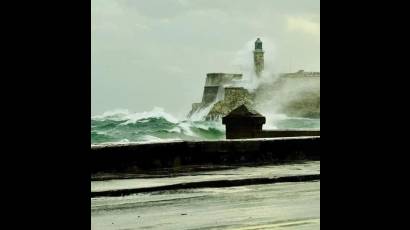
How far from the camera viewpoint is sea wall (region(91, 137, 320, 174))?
15031mm

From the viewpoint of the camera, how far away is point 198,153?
54.3 feet

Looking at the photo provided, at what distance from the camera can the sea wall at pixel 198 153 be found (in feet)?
49.3

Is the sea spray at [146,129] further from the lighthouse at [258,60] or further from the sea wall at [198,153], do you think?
the sea wall at [198,153]

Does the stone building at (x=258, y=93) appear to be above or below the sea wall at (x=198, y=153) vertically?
above

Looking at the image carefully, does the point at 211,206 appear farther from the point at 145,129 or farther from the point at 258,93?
the point at 258,93

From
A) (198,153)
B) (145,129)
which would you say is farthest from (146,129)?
(198,153)

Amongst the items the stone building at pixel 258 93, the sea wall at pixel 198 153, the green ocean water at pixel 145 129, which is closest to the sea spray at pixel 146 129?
the green ocean water at pixel 145 129

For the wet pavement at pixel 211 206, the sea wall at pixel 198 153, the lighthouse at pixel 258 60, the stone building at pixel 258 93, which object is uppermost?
the lighthouse at pixel 258 60

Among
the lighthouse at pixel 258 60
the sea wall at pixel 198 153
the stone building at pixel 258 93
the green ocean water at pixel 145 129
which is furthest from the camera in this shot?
the lighthouse at pixel 258 60
